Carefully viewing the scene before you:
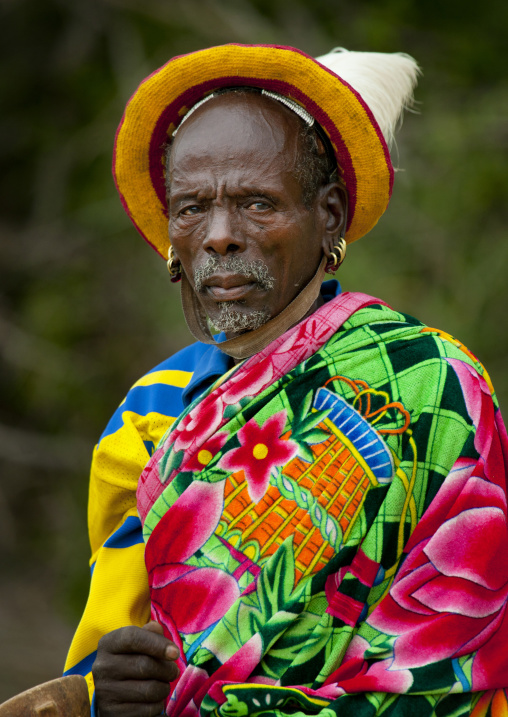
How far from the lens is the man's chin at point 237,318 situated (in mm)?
1931

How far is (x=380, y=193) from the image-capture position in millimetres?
2043

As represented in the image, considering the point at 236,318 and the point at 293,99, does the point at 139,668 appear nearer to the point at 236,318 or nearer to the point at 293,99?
the point at 236,318

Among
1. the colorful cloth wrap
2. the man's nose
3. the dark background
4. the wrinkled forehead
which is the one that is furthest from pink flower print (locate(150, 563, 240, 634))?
the dark background

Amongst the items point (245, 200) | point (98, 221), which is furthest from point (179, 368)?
point (98, 221)

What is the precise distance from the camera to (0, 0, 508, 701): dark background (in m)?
5.00

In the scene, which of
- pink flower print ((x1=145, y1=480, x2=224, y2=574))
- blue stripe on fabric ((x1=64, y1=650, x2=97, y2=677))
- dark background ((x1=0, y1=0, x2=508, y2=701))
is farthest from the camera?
dark background ((x1=0, y1=0, x2=508, y2=701))

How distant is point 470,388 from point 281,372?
0.38m

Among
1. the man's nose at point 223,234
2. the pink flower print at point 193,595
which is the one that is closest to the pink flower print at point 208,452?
the pink flower print at point 193,595

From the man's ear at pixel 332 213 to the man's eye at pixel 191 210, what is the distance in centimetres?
28

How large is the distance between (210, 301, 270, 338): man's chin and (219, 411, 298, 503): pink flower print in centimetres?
25

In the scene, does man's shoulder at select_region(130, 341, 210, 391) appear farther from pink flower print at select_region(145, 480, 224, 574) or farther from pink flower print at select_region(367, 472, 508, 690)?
pink flower print at select_region(367, 472, 508, 690)

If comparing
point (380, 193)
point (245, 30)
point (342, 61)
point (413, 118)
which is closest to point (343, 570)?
point (380, 193)

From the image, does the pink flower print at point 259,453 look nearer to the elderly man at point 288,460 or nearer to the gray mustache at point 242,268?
the elderly man at point 288,460

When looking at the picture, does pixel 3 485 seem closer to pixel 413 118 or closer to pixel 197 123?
pixel 413 118
